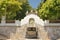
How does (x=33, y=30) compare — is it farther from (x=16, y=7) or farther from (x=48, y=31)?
(x=16, y=7)

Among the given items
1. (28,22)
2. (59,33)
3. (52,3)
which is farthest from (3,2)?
(59,33)

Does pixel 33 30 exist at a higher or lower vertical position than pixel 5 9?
lower

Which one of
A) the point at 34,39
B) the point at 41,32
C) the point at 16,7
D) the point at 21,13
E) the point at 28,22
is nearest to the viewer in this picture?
the point at 34,39

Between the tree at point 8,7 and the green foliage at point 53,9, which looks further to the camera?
the tree at point 8,7

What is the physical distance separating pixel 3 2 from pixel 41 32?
29.1 feet

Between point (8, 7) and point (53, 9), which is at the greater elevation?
point (8, 7)

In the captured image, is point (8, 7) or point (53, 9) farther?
point (8, 7)

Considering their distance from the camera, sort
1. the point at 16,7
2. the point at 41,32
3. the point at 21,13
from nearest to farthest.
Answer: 1. the point at 41,32
2. the point at 16,7
3. the point at 21,13

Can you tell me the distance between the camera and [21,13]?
53000 mm

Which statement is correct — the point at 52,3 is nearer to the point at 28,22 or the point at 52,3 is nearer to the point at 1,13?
the point at 28,22

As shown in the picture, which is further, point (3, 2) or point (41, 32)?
point (3, 2)

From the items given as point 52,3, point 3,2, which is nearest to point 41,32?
point 52,3

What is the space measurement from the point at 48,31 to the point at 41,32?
1133 mm

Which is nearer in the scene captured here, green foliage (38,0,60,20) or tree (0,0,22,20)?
green foliage (38,0,60,20)
